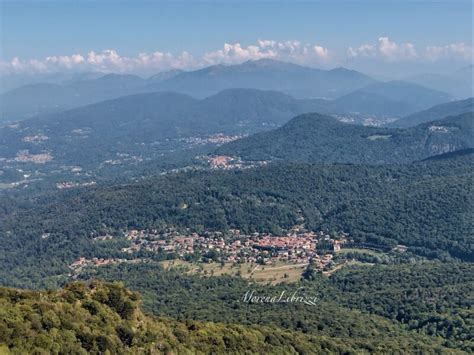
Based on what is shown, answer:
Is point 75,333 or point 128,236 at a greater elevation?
point 75,333

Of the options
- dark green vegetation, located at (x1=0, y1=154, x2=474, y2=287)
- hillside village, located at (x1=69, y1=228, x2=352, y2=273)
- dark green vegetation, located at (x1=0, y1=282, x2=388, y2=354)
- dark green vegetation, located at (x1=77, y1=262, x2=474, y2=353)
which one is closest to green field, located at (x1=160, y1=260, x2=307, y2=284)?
hillside village, located at (x1=69, y1=228, x2=352, y2=273)

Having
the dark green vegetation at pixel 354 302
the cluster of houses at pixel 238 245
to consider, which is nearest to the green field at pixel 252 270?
the cluster of houses at pixel 238 245

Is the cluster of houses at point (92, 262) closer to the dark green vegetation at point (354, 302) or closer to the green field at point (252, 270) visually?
the green field at point (252, 270)

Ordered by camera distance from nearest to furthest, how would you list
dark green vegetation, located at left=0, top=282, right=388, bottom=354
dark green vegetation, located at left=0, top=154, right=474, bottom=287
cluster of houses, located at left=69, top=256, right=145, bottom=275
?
dark green vegetation, located at left=0, top=282, right=388, bottom=354, cluster of houses, located at left=69, top=256, right=145, bottom=275, dark green vegetation, located at left=0, top=154, right=474, bottom=287

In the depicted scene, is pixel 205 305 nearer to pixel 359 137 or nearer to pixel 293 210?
pixel 293 210

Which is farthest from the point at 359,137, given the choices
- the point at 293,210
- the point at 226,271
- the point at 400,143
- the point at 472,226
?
the point at 226,271

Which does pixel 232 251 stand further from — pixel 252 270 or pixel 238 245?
pixel 252 270

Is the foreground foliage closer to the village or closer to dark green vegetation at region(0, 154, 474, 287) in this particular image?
the village
